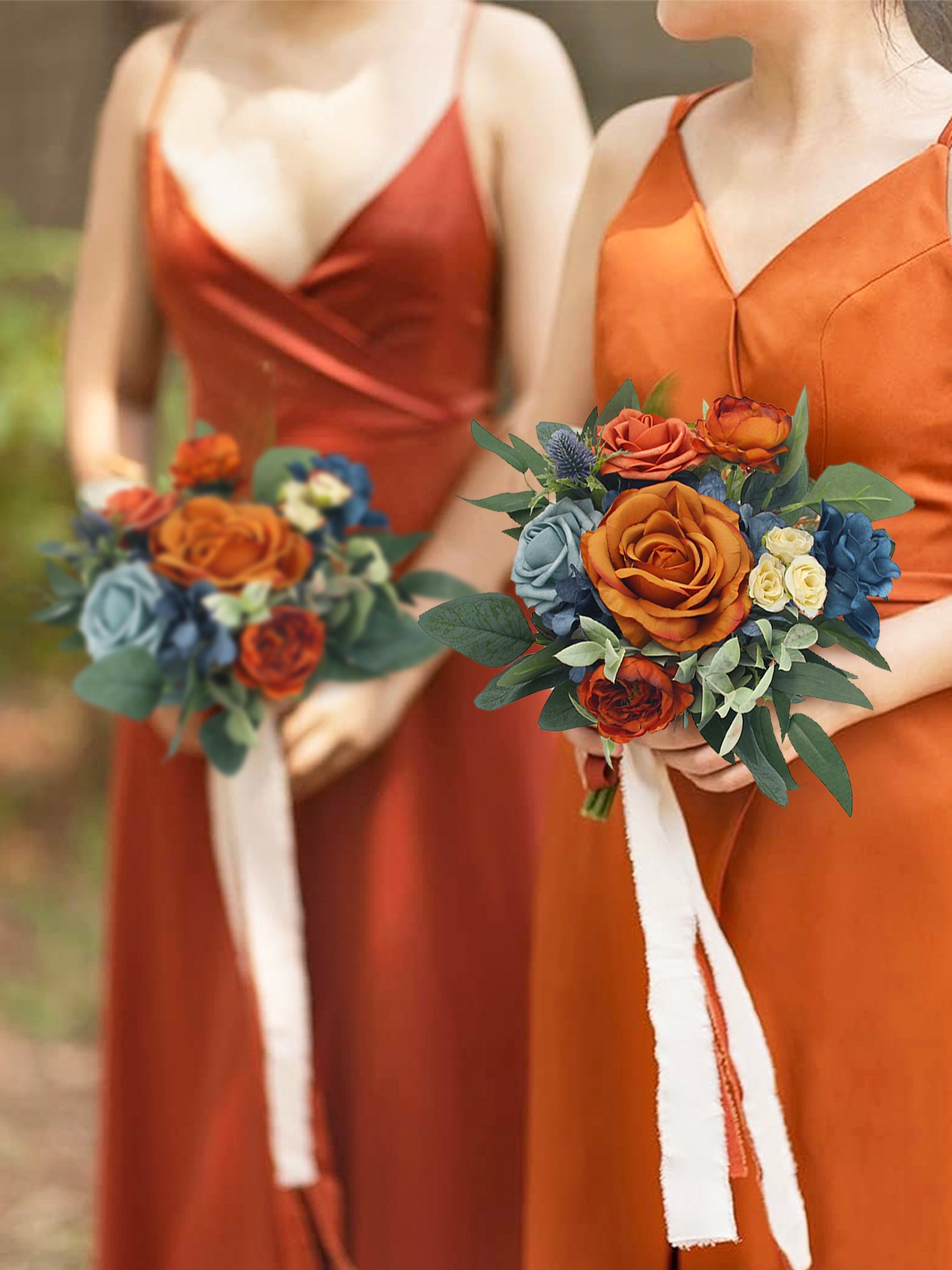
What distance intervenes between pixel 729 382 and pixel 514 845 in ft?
2.34

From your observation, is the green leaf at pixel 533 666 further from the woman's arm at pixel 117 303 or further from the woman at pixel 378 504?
the woman's arm at pixel 117 303

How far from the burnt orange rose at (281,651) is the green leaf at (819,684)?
1.99 ft

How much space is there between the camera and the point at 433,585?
1590 millimetres

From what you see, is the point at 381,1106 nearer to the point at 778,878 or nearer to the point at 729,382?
the point at 778,878

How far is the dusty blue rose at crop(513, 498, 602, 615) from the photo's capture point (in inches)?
39.6

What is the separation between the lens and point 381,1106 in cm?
168

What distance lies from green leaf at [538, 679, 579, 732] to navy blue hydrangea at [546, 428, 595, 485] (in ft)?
0.45

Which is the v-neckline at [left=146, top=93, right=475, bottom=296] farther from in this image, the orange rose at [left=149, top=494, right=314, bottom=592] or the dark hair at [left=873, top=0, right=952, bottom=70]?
the dark hair at [left=873, top=0, right=952, bottom=70]

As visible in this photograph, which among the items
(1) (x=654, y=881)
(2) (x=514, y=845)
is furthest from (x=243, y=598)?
(1) (x=654, y=881)

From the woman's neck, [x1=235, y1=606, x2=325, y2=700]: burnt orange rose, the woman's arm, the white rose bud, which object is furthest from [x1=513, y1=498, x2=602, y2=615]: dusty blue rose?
the woman's arm

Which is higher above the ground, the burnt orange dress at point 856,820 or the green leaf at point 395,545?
the green leaf at point 395,545

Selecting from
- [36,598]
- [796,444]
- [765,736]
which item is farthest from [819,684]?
[36,598]

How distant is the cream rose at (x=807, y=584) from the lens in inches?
38.4

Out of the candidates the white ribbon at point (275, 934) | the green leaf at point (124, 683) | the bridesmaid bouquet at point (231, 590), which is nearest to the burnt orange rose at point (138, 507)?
the bridesmaid bouquet at point (231, 590)
